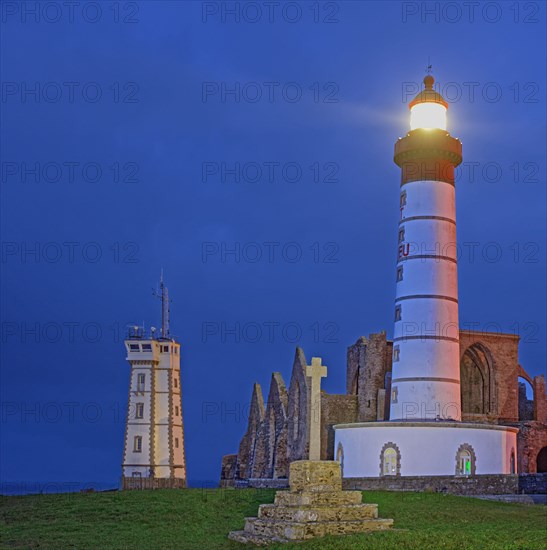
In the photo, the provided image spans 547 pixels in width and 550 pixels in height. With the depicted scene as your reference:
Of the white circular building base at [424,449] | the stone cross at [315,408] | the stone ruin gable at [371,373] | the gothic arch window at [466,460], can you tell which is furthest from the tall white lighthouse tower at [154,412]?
the stone cross at [315,408]

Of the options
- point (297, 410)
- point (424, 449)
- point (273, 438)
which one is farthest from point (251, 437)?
point (424, 449)

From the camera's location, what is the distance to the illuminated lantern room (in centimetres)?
3616

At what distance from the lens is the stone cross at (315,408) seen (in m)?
19.0

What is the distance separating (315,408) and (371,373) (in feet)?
61.5

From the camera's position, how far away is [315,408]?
19391mm

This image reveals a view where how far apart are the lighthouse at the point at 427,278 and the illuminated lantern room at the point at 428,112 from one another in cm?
4

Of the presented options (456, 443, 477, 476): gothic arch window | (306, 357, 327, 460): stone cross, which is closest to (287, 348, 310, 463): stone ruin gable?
(456, 443, 477, 476): gothic arch window

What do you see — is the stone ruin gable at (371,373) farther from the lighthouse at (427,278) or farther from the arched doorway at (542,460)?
the arched doorway at (542,460)

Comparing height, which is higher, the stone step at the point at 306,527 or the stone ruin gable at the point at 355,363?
the stone ruin gable at the point at 355,363

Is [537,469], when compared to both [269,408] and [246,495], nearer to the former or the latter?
[269,408]

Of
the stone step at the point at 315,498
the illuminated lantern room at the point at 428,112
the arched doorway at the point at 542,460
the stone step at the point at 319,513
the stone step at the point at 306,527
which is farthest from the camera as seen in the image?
the arched doorway at the point at 542,460

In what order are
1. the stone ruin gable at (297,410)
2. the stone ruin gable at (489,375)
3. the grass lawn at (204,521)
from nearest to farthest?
the grass lawn at (204,521) → the stone ruin gable at (297,410) → the stone ruin gable at (489,375)

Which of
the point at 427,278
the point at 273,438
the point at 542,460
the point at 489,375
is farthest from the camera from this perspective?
the point at 273,438

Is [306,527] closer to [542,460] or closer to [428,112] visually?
[428,112]
